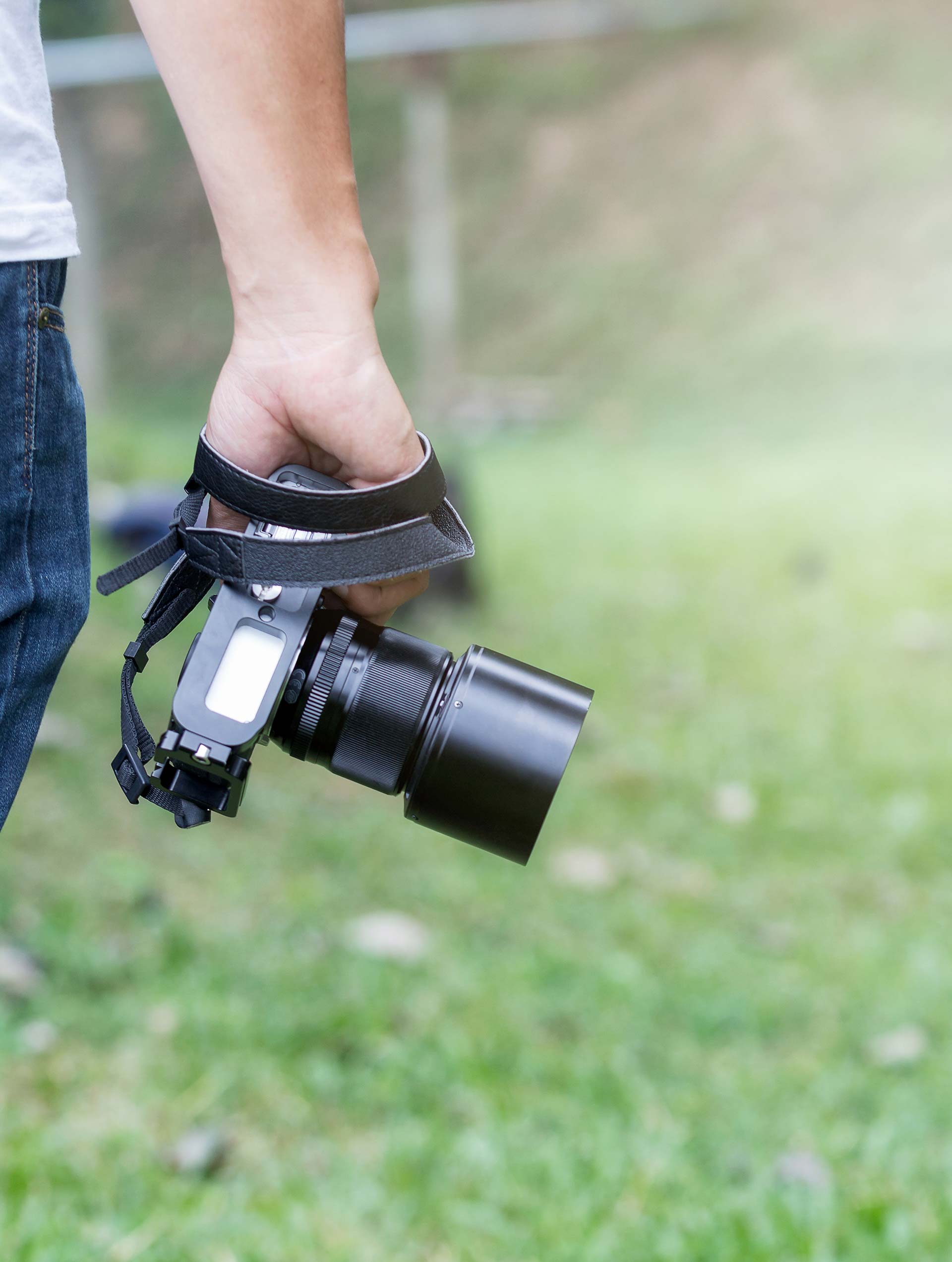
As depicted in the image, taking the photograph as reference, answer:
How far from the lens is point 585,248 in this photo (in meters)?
8.88

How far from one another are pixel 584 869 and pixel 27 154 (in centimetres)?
178

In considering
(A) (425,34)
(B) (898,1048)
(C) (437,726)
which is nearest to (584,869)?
(B) (898,1048)

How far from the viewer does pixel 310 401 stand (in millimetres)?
814

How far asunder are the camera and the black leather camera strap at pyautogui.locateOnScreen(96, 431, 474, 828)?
29mm

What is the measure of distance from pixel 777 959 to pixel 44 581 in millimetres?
1579

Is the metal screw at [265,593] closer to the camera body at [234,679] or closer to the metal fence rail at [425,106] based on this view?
the camera body at [234,679]

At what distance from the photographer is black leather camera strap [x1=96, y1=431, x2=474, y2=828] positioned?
81 cm

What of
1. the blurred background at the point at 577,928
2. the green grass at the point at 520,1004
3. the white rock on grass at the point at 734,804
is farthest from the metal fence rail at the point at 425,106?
the white rock on grass at the point at 734,804

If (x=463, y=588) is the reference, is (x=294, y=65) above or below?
above

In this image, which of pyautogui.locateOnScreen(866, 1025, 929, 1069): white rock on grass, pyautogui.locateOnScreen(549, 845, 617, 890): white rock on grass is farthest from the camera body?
pyautogui.locateOnScreen(549, 845, 617, 890): white rock on grass

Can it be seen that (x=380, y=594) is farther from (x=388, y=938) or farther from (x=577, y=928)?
(x=577, y=928)

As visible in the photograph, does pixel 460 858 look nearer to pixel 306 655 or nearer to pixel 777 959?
pixel 777 959

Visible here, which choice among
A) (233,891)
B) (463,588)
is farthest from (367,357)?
(463,588)

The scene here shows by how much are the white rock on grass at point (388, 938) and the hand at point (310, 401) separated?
116 cm
